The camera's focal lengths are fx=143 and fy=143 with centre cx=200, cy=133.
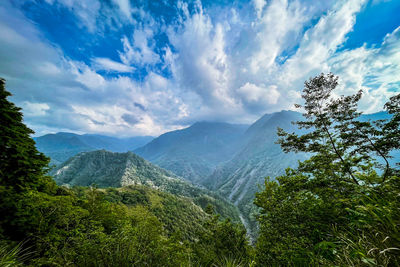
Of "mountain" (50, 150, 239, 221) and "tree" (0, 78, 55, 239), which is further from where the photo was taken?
"mountain" (50, 150, 239, 221)

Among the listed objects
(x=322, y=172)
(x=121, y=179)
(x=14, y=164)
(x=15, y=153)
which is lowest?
(x=121, y=179)

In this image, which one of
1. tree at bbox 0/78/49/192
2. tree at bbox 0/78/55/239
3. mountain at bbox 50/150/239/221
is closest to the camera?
tree at bbox 0/78/55/239

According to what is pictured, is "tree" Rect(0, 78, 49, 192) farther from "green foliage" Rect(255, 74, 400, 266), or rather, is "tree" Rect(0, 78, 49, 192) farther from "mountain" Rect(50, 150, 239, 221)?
"mountain" Rect(50, 150, 239, 221)

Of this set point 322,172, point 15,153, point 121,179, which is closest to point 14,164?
point 15,153

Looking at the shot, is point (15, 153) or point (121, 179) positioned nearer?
point (15, 153)

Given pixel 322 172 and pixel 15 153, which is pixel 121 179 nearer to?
pixel 15 153

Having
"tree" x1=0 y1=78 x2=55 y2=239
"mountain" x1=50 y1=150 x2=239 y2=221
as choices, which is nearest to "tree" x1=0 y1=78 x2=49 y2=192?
"tree" x1=0 y1=78 x2=55 y2=239

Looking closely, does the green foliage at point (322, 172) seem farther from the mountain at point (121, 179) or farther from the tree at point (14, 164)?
the mountain at point (121, 179)

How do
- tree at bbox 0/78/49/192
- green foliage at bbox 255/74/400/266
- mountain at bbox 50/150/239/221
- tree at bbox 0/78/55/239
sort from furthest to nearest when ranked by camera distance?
mountain at bbox 50/150/239/221 → tree at bbox 0/78/49/192 → tree at bbox 0/78/55/239 → green foliage at bbox 255/74/400/266

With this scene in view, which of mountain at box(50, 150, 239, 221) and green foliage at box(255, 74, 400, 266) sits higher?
green foliage at box(255, 74, 400, 266)

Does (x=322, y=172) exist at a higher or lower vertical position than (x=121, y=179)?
higher

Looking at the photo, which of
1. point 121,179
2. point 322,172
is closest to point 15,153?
point 322,172

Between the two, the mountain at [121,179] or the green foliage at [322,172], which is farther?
the mountain at [121,179]

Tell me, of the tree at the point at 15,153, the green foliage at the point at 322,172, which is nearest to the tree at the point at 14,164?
the tree at the point at 15,153
